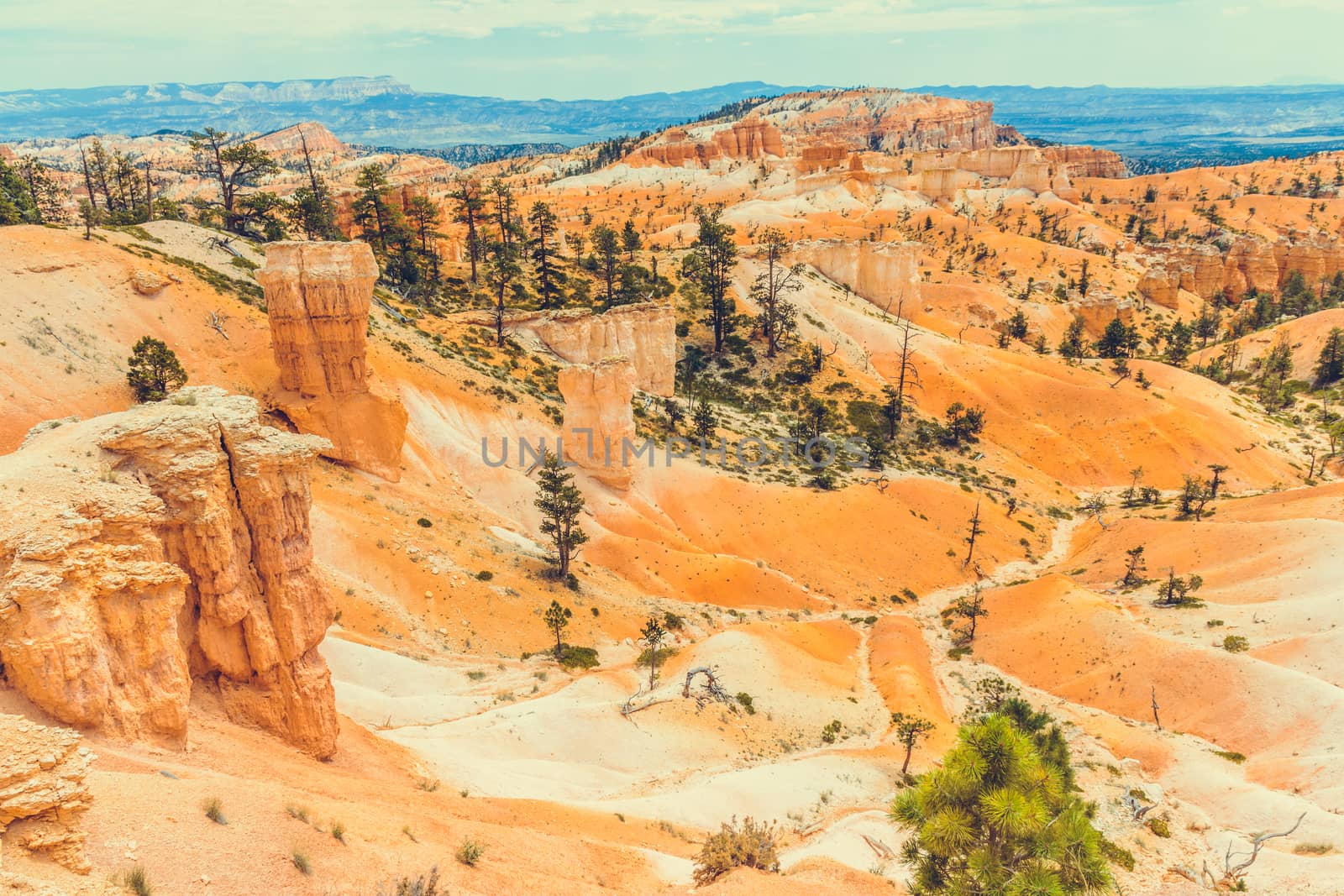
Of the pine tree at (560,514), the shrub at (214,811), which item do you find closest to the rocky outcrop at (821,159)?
the pine tree at (560,514)

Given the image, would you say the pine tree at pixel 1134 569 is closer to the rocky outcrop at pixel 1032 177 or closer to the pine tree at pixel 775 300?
the pine tree at pixel 775 300

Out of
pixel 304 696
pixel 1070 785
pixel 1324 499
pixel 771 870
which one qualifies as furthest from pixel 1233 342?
pixel 304 696

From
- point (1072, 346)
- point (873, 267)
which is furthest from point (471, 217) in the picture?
point (1072, 346)

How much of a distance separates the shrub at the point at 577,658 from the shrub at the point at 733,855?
14.0m

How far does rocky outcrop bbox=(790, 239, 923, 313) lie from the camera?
3543 inches

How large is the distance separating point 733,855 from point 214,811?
10.8 metres

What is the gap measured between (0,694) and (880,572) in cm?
4434

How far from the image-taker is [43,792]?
918cm

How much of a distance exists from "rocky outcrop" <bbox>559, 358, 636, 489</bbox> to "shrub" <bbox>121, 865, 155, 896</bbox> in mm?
37834

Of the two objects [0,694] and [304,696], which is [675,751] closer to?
[304,696]

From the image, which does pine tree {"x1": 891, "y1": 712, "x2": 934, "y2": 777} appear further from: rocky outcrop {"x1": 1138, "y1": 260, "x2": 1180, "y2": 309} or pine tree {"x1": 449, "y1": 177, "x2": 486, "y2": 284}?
rocky outcrop {"x1": 1138, "y1": 260, "x2": 1180, "y2": 309}

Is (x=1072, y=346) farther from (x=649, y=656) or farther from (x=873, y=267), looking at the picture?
A: (x=649, y=656)

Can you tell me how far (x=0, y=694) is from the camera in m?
11.5

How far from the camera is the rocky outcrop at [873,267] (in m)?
90.0
